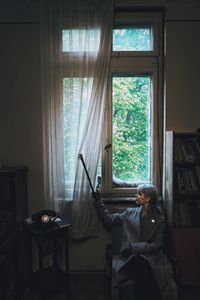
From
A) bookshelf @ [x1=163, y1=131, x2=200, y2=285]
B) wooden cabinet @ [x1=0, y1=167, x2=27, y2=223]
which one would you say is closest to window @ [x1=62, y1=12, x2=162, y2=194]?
bookshelf @ [x1=163, y1=131, x2=200, y2=285]

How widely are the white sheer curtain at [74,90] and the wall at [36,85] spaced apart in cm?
15

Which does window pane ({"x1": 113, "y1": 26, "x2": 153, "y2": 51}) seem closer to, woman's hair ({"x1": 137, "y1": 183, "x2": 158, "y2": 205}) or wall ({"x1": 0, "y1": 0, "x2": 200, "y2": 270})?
wall ({"x1": 0, "y1": 0, "x2": 200, "y2": 270})

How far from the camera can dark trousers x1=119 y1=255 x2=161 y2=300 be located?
2041mm

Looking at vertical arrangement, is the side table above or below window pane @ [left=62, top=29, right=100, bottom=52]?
below

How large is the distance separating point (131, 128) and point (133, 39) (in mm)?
931

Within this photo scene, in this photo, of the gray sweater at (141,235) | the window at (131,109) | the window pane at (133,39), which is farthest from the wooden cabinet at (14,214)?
the window pane at (133,39)

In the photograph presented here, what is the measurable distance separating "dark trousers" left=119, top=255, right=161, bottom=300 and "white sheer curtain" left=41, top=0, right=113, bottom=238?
0.76 m

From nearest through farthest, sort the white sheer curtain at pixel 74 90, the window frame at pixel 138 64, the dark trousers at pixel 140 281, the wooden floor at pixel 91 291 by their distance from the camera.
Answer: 1. the dark trousers at pixel 140 281
2. the wooden floor at pixel 91 291
3. the white sheer curtain at pixel 74 90
4. the window frame at pixel 138 64

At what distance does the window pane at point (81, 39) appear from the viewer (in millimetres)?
2697

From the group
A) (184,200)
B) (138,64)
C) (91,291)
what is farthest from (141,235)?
(138,64)

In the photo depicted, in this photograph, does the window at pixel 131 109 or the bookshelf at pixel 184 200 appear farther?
the window at pixel 131 109

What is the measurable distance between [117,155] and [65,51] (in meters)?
1.19

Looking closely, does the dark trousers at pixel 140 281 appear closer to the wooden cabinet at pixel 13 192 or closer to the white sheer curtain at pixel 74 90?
the white sheer curtain at pixel 74 90

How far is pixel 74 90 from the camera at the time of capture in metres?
2.73
